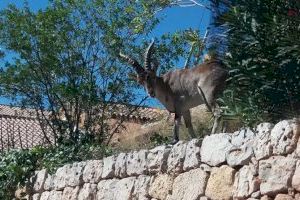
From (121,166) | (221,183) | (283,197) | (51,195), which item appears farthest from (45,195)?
(283,197)

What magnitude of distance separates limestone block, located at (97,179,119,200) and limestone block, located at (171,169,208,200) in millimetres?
1725

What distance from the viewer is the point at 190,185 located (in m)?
8.95

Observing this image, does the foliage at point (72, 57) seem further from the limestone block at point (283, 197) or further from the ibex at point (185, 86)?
the limestone block at point (283, 197)

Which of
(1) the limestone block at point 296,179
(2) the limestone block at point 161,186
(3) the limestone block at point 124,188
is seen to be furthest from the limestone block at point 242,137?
(3) the limestone block at point 124,188

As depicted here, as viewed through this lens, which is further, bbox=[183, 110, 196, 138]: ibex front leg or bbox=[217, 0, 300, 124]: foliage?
bbox=[183, 110, 196, 138]: ibex front leg

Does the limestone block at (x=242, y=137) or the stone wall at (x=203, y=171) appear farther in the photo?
the limestone block at (x=242, y=137)

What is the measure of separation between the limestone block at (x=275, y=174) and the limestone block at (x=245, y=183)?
0.14m

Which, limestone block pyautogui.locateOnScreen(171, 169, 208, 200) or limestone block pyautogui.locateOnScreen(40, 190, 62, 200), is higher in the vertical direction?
limestone block pyautogui.locateOnScreen(40, 190, 62, 200)

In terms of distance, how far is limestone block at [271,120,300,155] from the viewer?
279 inches

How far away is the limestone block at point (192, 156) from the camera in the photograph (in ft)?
29.2

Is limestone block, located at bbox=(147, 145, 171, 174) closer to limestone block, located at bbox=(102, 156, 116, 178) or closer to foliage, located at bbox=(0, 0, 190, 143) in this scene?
limestone block, located at bbox=(102, 156, 116, 178)

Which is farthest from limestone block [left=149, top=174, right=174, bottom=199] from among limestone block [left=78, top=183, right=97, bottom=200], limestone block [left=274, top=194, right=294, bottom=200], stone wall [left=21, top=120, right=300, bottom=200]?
limestone block [left=274, top=194, right=294, bottom=200]

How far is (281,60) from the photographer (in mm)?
7711

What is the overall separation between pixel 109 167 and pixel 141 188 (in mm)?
1070
